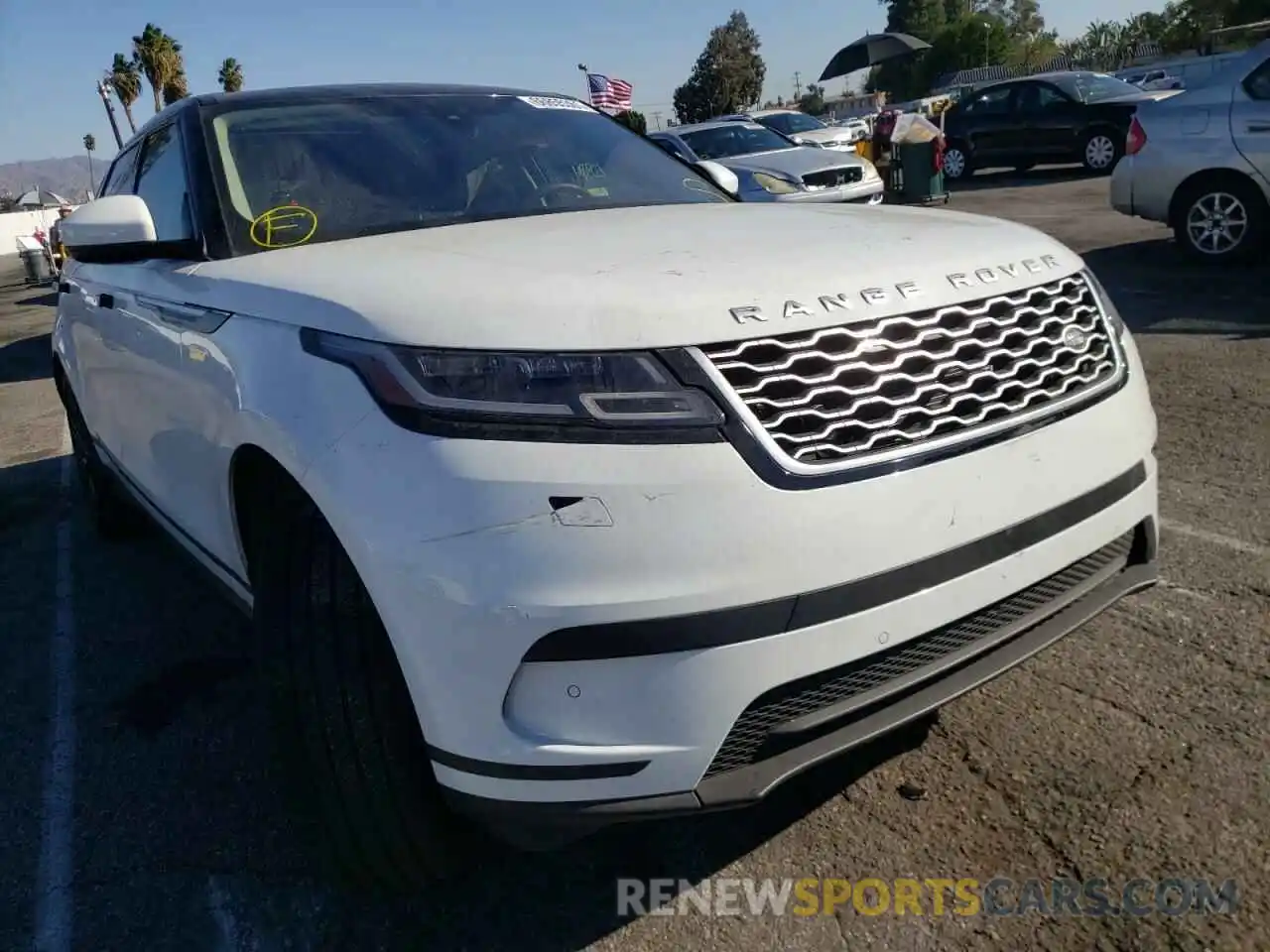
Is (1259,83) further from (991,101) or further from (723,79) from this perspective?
(723,79)

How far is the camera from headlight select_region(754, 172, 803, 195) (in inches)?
415

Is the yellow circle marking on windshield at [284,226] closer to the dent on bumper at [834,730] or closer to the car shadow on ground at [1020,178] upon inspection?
the dent on bumper at [834,730]

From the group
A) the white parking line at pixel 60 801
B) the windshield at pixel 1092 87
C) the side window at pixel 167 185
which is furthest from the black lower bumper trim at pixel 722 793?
the windshield at pixel 1092 87

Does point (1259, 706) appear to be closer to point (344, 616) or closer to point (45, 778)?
point (344, 616)

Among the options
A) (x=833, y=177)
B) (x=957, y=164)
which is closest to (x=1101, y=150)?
(x=957, y=164)

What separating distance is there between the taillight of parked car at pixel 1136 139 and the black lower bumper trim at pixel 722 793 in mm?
7685

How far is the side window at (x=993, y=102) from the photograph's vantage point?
17.2 m

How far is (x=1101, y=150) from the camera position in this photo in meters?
16.4

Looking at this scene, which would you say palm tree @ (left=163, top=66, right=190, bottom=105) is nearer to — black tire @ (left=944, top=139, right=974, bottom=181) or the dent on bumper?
black tire @ (left=944, top=139, right=974, bottom=181)

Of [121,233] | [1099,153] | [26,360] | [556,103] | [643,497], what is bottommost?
[26,360]

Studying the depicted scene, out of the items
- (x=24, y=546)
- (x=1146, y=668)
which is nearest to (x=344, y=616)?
(x=1146, y=668)

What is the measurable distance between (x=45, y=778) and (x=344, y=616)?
4.83ft

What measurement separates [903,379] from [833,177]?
33.6 ft

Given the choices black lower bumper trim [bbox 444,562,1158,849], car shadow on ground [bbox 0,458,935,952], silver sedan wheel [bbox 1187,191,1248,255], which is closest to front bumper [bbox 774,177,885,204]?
silver sedan wheel [bbox 1187,191,1248,255]
